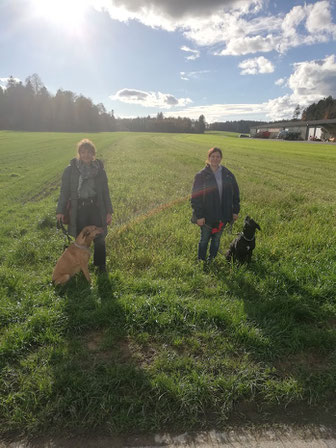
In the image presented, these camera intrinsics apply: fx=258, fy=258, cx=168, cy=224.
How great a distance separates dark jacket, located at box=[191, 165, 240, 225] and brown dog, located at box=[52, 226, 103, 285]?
6.06 feet

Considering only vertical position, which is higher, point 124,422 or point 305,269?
point 305,269

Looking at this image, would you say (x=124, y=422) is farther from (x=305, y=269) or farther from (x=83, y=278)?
(x=305, y=269)

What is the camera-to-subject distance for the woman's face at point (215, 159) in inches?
170

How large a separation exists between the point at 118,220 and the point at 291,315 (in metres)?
5.62

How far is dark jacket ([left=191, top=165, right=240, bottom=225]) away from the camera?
4477 millimetres

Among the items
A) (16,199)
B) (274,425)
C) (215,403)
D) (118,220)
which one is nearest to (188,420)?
(215,403)

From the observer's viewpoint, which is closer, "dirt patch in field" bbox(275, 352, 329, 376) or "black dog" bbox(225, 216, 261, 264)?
"dirt patch in field" bbox(275, 352, 329, 376)

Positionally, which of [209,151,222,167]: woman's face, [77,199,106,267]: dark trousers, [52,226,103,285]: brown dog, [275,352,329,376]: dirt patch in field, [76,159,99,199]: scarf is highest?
[209,151,222,167]: woman's face

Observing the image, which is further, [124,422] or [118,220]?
[118,220]

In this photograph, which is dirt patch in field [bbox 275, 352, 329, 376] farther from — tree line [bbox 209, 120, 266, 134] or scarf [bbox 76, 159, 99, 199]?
tree line [bbox 209, 120, 266, 134]

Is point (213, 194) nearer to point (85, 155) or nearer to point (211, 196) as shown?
point (211, 196)

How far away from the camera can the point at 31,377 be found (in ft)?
8.68

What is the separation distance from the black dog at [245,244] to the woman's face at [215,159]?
114 centimetres

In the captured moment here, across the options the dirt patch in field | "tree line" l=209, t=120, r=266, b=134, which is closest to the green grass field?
the dirt patch in field
